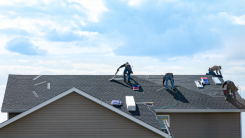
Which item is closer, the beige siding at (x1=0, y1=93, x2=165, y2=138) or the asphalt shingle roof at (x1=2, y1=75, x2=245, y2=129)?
the beige siding at (x1=0, y1=93, x2=165, y2=138)

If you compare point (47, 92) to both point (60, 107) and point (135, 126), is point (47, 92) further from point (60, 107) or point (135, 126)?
point (135, 126)

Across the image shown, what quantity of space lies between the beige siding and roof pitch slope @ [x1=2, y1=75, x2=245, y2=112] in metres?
3.85

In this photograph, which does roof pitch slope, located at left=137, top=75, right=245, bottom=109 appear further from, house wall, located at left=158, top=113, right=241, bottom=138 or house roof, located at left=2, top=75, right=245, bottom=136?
house wall, located at left=158, top=113, right=241, bottom=138

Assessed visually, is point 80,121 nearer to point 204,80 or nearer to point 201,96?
point 201,96

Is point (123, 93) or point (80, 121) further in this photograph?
point (123, 93)

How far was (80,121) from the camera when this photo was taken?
1262cm

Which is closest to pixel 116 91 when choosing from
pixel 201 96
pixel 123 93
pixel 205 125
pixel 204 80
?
pixel 123 93

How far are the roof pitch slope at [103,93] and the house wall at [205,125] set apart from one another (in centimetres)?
57

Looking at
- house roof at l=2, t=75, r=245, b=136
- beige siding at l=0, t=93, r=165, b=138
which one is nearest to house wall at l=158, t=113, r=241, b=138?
house roof at l=2, t=75, r=245, b=136

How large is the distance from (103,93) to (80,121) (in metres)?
5.75

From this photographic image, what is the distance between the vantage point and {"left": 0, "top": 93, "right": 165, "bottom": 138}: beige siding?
12523mm

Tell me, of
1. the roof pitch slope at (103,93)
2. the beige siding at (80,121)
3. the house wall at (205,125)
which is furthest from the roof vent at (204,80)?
the beige siding at (80,121)

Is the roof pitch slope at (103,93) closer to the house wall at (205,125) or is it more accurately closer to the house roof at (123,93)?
the house roof at (123,93)

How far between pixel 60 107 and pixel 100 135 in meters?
2.26
